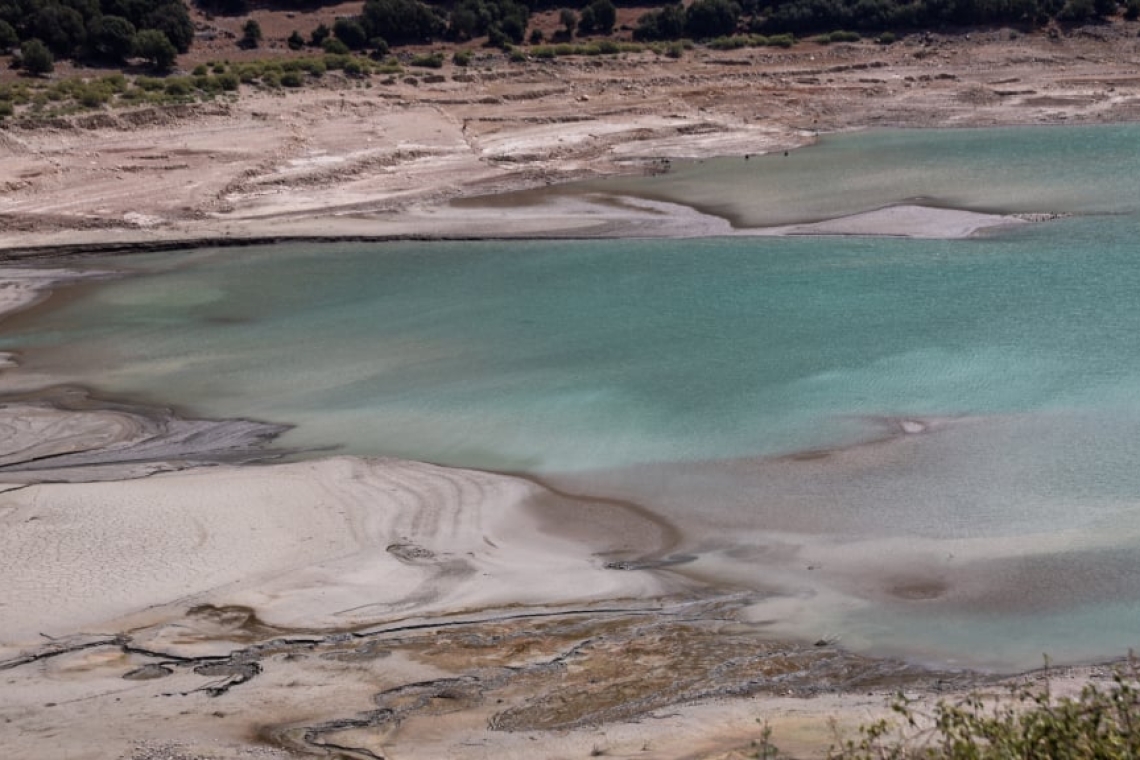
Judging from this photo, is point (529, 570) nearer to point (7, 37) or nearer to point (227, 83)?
point (227, 83)

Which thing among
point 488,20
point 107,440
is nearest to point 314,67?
point 488,20

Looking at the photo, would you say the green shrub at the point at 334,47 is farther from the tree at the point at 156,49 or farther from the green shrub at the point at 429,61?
the tree at the point at 156,49

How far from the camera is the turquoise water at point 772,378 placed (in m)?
13.2

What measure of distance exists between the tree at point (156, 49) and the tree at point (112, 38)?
1.11ft

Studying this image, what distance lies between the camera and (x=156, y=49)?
42.4 meters

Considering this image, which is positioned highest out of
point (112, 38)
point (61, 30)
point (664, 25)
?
point (664, 25)

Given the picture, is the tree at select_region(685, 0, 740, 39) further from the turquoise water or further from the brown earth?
the turquoise water

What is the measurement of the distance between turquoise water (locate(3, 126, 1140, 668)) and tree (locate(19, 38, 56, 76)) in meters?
15.5

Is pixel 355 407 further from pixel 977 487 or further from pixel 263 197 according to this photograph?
pixel 263 197

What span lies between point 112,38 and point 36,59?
299 cm

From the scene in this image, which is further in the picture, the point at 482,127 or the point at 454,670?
the point at 482,127

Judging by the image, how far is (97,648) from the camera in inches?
467

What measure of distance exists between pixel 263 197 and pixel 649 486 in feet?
62.0

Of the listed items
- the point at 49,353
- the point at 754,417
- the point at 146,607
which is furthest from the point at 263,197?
the point at 146,607
